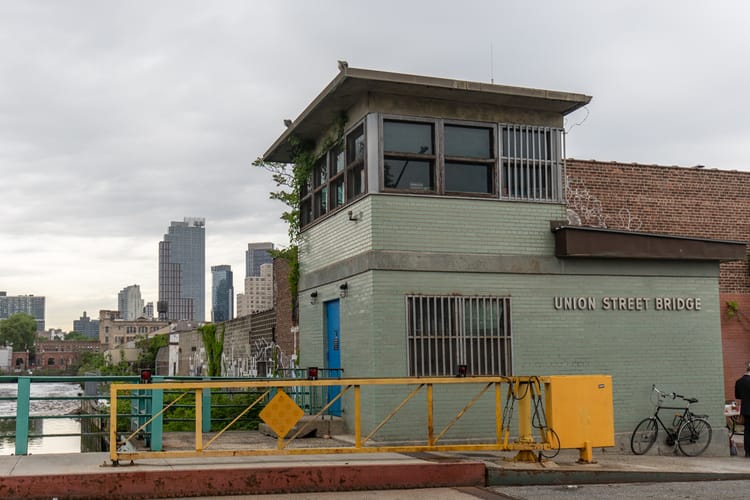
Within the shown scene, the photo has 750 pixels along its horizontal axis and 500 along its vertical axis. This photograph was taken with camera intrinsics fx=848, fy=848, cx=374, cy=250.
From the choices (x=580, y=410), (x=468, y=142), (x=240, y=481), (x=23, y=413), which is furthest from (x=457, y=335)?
(x=23, y=413)

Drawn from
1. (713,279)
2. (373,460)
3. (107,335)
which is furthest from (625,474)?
(107,335)

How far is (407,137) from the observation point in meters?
15.0

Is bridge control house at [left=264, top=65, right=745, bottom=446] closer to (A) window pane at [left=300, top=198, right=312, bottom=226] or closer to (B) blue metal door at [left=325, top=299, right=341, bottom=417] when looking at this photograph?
(B) blue metal door at [left=325, top=299, right=341, bottom=417]

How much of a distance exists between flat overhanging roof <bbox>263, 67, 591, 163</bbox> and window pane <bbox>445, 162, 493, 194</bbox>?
1.17 meters

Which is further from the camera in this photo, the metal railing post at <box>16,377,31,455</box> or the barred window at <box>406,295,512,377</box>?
the barred window at <box>406,295,512,377</box>

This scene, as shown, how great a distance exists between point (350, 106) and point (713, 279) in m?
7.84

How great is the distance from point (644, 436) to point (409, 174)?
6426 mm

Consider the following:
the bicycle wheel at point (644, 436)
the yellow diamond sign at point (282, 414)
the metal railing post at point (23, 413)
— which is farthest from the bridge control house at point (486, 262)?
the metal railing post at point (23, 413)

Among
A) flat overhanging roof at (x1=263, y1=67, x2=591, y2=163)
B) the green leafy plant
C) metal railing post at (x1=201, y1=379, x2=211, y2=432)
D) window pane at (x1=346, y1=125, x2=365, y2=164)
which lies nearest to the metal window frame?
flat overhanging roof at (x1=263, y1=67, x2=591, y2=163)

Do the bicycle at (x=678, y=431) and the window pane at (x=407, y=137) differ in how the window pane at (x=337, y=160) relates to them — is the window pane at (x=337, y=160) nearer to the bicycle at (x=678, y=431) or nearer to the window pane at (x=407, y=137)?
the window pane at (x=407, y=137)

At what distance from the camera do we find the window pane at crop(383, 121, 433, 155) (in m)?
14.9

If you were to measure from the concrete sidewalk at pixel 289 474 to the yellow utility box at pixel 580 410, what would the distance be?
401 mm

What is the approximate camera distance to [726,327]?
19922 mm

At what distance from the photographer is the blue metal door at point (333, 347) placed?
16078mm
